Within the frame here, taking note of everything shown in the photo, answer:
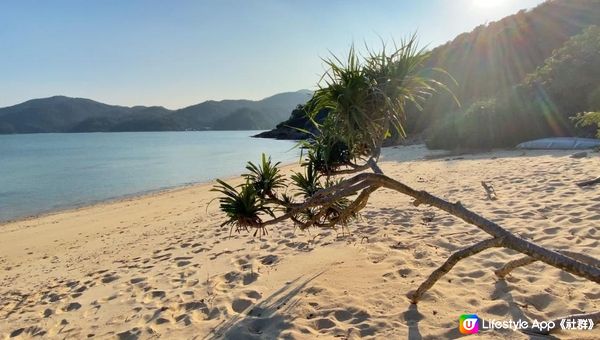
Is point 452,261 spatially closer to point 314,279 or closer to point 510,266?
point 510,266

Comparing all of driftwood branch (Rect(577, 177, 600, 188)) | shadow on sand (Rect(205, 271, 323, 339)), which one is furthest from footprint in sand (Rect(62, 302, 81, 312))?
driftwood branch (Rect(577, 177, 600, 188))

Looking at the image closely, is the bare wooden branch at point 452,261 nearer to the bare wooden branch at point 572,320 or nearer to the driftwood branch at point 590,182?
the bare wooden branch at point 572,320

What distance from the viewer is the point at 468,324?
3.48 meters

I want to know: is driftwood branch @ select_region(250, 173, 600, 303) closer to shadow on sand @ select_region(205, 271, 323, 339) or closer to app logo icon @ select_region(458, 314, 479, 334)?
app logo icon @ select_region(458, 314, 479, 334)

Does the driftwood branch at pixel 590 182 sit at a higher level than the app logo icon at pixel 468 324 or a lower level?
higher

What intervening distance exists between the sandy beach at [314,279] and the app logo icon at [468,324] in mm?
67

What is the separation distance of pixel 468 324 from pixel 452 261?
554mm

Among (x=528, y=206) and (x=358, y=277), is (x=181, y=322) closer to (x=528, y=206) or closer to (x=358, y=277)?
(x=358, y=277)

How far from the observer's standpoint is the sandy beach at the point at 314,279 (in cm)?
386

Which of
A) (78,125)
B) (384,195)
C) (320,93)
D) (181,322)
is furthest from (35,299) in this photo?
(78,125)

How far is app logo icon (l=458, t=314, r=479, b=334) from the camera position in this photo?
3.40 metres

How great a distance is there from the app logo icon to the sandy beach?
0.07 metres

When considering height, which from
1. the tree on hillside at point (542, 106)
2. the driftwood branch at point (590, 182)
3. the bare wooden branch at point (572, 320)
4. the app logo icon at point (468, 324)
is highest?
the tree on hillside at point (542, 106)

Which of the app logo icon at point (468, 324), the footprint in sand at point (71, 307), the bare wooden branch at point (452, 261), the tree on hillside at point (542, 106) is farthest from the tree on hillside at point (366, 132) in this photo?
the tree on hillside at point (542, 106)
